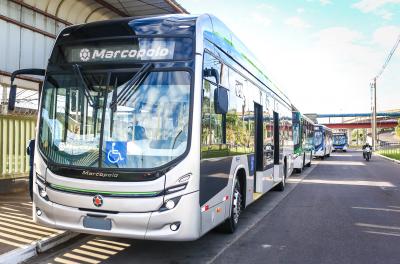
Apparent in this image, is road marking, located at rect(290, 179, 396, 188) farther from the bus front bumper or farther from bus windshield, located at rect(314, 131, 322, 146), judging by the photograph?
bus windshield, located at rect(314, 131, 322, 146)

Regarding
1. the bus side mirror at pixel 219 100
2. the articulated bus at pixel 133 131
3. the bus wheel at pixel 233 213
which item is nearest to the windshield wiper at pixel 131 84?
the articulated bus at pixel 133 131

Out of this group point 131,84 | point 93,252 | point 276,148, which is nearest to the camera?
point 131,84

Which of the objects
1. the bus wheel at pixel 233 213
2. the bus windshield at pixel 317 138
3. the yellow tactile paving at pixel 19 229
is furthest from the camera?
the bus windshield at pixel 317 138

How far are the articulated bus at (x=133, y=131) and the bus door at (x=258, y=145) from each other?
306 cm

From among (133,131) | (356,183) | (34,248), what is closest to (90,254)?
(34,248)

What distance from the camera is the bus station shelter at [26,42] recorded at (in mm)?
10781

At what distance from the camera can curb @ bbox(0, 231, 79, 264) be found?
5.47 m

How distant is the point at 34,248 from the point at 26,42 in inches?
283

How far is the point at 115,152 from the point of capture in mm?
5449

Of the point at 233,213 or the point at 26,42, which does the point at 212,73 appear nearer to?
the point at 233,213

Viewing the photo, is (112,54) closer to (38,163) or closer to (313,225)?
(38,163)

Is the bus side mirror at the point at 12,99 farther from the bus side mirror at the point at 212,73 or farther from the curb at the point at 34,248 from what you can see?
the bus side mirror at the point at 212,73

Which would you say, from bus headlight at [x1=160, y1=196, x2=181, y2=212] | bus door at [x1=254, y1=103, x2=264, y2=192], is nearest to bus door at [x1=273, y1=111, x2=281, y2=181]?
bus door at [x1=254, y1=103, x2=264, y2=192]

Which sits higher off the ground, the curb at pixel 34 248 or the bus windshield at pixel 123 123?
the bus windshield at pixel 123 123
